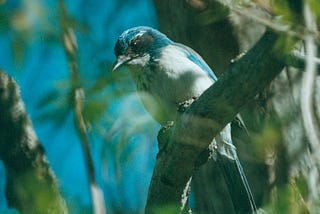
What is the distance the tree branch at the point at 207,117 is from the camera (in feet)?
9.83

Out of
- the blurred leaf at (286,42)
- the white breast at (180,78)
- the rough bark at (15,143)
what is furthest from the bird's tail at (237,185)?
the blurred leaf at (286,42)

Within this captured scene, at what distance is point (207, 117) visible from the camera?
3.38m

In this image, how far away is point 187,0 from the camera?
226 inches

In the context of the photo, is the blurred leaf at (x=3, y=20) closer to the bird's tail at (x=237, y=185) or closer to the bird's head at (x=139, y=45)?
the bird's tail at (x=237, y=185)

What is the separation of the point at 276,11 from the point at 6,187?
7.37ft

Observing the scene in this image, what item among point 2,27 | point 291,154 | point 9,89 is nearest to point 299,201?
point 2,27

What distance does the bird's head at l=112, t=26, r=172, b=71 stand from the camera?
5570mm

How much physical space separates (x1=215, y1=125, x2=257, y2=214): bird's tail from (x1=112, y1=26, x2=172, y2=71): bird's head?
80cm

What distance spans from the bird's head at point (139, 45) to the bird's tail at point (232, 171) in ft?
2.63

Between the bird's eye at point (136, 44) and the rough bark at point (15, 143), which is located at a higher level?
the rough bark at point (15, 143)

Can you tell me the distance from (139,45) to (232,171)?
1266 mm

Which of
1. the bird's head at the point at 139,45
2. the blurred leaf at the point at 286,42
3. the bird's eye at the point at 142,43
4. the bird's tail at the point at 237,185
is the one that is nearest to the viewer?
the blurred leaf at the point at 286,42

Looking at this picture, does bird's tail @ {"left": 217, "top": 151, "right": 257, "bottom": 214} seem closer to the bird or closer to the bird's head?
the bird

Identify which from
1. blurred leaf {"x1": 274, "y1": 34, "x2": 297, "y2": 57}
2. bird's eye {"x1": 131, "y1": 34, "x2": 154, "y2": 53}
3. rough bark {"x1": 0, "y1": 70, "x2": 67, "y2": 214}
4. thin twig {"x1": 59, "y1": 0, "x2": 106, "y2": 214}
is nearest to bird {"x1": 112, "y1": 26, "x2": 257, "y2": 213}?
bird's eye {"x1": 131, "y1": 34, "x2": 154, "y2": 53}
